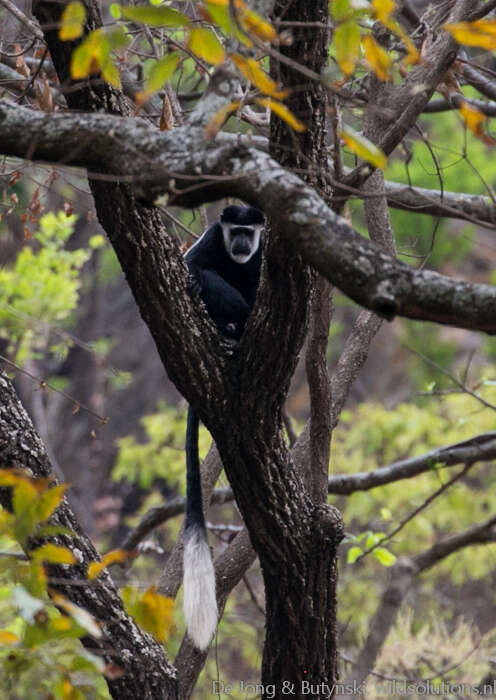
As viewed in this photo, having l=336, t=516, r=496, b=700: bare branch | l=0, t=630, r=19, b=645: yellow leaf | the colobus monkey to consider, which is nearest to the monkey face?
the colobus monkey

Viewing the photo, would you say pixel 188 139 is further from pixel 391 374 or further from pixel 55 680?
pixel 391 374

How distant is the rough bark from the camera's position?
8.13 ft

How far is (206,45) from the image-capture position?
139cm

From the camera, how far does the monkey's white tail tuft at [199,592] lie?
2.69m

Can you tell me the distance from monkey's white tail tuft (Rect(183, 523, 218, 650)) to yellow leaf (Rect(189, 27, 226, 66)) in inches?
70.9

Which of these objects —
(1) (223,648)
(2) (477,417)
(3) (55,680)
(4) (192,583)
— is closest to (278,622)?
(4) (192,583)

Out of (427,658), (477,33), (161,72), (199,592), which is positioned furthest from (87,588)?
(427,658)

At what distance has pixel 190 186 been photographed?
1.67 m

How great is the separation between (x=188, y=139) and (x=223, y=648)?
29.3 ft

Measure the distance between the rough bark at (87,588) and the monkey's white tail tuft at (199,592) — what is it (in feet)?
0.52

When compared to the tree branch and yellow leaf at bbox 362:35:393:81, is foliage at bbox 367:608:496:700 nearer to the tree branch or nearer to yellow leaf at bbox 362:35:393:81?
the tree branch

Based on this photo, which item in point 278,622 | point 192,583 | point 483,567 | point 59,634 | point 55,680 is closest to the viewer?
point 59,634

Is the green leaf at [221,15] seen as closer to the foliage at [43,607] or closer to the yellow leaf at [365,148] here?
the yellow leaf at [365,148]

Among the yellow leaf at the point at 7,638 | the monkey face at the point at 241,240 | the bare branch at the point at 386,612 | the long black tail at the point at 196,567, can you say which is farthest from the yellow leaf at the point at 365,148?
the monkey face at the point at 241,240
